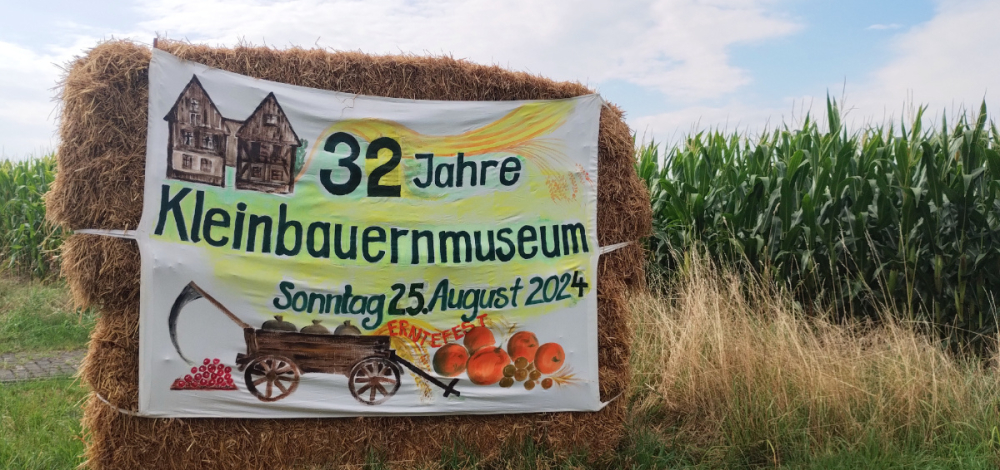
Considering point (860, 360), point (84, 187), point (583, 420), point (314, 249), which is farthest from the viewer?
point (860, 360)

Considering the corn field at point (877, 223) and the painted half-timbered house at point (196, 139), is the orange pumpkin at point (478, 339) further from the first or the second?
the corn field at point (877, 223)

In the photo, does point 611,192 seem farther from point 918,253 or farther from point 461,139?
point 918,253

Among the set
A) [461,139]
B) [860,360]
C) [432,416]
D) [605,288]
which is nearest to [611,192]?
[605,288]

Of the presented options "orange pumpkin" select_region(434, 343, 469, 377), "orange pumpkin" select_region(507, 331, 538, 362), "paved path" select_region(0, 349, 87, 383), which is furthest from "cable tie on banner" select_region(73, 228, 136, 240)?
"paved path" select_region(0, 349, 87, 383)

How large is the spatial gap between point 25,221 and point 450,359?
11.0 m

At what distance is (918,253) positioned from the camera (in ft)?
17.5

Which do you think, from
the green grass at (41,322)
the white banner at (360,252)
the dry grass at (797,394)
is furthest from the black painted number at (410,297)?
the green grass at (41,322)

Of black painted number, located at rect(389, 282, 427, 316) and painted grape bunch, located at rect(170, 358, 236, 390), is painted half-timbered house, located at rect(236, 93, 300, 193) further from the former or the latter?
painted grape bunch, located at rect(170, 358, 236, 390)

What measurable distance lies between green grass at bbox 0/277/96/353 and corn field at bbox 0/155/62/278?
1352 mm

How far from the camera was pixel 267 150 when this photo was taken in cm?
346

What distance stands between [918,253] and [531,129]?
3835mm

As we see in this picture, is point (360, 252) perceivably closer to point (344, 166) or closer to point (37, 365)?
point (344, 166)

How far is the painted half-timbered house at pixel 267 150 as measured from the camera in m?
3.41

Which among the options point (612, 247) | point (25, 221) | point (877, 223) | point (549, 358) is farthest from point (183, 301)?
point (25, 221)
